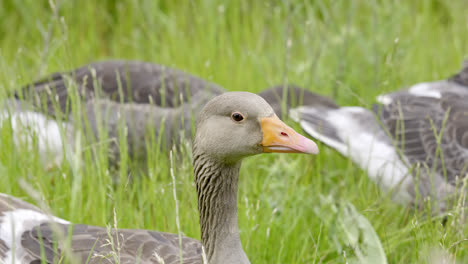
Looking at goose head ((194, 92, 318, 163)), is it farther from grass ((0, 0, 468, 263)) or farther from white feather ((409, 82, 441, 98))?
white feather ((409, 82, 441, 98))

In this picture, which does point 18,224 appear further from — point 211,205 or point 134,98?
point 134,98

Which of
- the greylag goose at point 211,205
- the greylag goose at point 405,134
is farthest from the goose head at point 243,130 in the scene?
the greylag goose at point 405,134

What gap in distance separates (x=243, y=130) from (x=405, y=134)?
87.2 inches

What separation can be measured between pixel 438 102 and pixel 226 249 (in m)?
2.51

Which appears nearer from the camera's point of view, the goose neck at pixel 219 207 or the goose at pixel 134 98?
the goose neck at pixel 219 207

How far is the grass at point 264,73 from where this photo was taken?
3264 millimetres

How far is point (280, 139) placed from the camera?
2.30m

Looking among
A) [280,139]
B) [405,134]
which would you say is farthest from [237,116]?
[405,134]

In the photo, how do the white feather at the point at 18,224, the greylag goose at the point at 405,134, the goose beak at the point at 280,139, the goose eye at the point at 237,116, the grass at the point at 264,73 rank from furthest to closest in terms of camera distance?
the greylag goose at the point at 405,134 < the grass at the point at 264,73 < the white feather at the point at 18,224 < the goose eye at the point at 237,116 < the goose beak at the point at 280,139

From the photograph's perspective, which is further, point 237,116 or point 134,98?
point 134,98

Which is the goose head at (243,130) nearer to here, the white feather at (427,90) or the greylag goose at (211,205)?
the greylag goose at (211,205)

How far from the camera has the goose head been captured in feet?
7.60

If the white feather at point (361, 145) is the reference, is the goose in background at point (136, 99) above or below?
above

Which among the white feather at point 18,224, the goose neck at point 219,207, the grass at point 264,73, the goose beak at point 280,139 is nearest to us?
the goose beak at point 280,139
